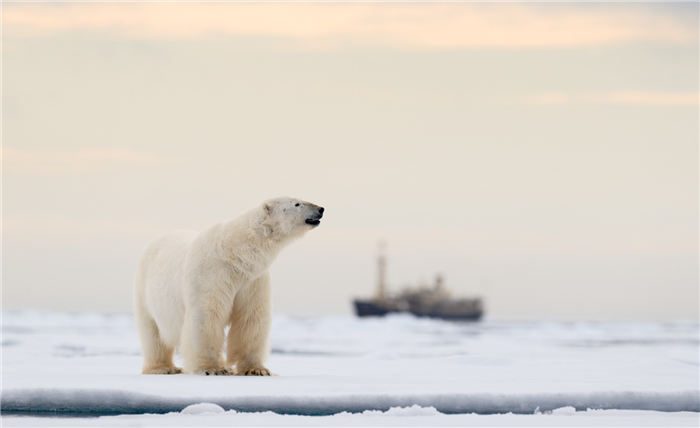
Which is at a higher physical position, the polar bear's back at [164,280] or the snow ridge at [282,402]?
the polar bear's back at [164,280]

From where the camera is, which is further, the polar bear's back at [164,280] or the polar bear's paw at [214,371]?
the polar bear's back at [164,280]

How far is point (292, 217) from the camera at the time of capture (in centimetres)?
563

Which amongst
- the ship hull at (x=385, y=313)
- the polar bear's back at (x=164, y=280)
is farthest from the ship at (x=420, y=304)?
the polar bear's back at (x=164, y=280)

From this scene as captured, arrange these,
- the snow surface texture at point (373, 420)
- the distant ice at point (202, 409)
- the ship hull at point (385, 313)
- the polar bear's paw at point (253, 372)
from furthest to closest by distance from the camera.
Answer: the ship hull at point (385, 313) → the polar bear's paw at point (253, 372) → the distant ice at point (202, 409) → the snow surface texture at point (373, 420)

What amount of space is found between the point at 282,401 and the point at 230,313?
140 centimetres

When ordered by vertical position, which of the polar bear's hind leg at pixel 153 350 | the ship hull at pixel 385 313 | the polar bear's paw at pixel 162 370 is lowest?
the polar bear's paw at pixel 162 370

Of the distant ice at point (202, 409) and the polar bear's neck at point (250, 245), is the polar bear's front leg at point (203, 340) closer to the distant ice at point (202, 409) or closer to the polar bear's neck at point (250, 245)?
the polar bear's neck at point (250, 245)

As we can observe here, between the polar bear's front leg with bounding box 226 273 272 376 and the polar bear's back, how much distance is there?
0.42 meters

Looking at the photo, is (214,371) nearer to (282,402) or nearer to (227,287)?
(227,287)

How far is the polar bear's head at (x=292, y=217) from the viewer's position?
5633 mm

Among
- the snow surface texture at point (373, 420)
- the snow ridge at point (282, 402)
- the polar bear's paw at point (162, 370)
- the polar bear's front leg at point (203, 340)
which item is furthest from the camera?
the polar bear's paw at point (162, 370)

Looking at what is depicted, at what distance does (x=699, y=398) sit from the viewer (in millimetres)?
5176

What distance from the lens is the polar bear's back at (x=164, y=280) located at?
19.1 feet

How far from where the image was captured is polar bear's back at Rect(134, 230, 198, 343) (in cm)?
583
